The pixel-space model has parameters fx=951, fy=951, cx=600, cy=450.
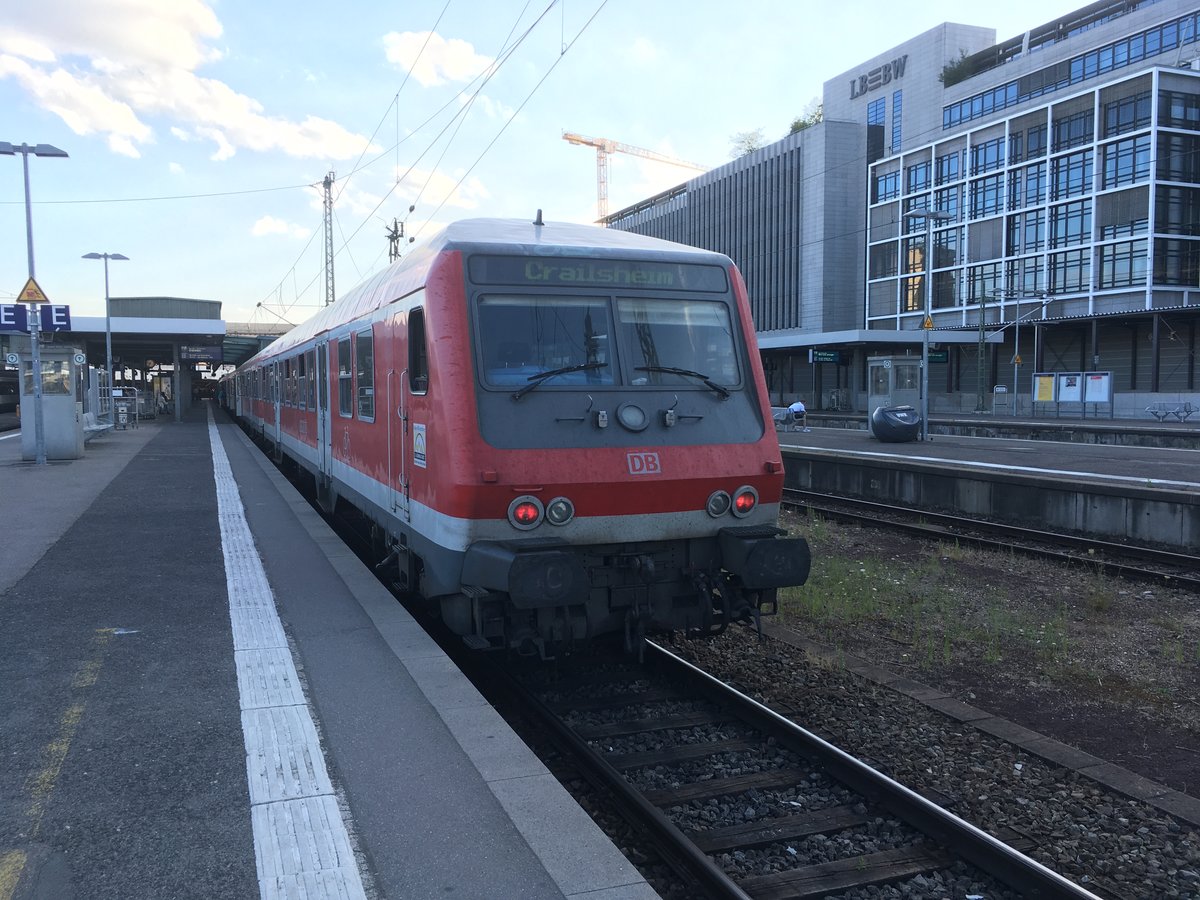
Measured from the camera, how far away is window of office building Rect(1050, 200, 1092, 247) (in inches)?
1978

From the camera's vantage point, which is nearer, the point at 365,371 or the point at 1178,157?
the point at 365,371

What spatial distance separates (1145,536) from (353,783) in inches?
448

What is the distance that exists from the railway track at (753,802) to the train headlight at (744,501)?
3.43ft

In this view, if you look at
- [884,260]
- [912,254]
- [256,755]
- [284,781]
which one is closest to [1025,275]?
[912,254]

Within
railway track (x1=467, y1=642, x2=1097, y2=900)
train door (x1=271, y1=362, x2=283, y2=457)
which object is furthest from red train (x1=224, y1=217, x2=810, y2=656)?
train door (x1=271, y1=362, x2=283, y2=457)

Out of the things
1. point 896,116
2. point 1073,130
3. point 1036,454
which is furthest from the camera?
point 896,116

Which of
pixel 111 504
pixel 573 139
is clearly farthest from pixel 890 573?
pixel 573 139

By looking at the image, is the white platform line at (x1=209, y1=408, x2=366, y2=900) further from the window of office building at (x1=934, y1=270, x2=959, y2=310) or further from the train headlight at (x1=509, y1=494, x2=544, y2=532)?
the window of office building at (x1=934, y1=270, x2=959, y2=310)

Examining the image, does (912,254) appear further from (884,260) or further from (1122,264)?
(1122,264)

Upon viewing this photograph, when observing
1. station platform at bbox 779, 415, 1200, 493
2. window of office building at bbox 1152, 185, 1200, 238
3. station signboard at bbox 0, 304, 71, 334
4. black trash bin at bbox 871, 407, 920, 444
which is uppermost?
window of office building at bbox 1152, 185, 1200, 238

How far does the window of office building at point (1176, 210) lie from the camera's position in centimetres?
4672

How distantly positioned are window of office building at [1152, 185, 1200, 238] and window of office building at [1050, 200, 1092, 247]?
10.6ft

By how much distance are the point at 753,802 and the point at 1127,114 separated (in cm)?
5367

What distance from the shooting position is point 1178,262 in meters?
47.2
